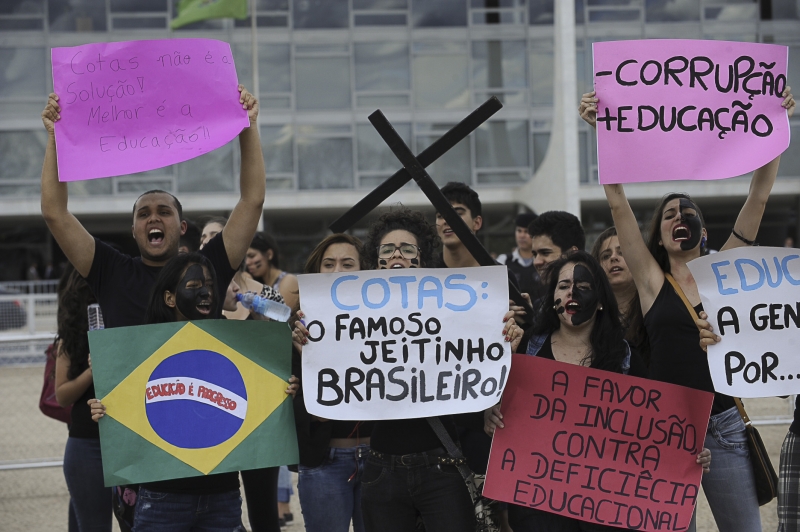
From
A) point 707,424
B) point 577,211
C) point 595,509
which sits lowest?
point 577,211

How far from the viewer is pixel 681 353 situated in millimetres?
3627

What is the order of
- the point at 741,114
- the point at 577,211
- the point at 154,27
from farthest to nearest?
the point at 154,27 → the point at 577,211 → the point at 741,114

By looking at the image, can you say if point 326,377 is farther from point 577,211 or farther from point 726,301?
point 577,211

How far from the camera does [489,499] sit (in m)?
3.56

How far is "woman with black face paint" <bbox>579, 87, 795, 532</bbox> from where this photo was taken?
141 inches

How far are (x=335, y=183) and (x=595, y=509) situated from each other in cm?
2114

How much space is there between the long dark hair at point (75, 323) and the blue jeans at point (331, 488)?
1.22 metres

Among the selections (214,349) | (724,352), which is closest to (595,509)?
(724,352)

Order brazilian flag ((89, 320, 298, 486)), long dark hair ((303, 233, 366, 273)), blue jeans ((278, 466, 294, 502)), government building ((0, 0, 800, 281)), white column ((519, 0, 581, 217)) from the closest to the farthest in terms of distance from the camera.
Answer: brazilian flag ((89, 320, 298, 486)) → long dark hair ((303, 233, 366, 273)) → blue jeans ((278, 466, 294, 502)) → white column ((519, 0, 581, 217)) → government building ((0, 0, 800, 281))

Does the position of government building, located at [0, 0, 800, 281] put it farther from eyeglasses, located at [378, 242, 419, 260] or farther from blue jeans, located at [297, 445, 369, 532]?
eyeglasses, located at [378, 242, 419, 260]

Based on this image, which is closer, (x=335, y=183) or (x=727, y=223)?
(x=335, y=183)

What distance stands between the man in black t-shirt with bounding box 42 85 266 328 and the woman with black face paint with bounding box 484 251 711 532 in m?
1.30

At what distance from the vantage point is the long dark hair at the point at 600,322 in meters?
3.53

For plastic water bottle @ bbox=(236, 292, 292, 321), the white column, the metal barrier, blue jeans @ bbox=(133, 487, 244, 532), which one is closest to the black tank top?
plastic water bottle @ bbox=(236, 292, 292, 321)
